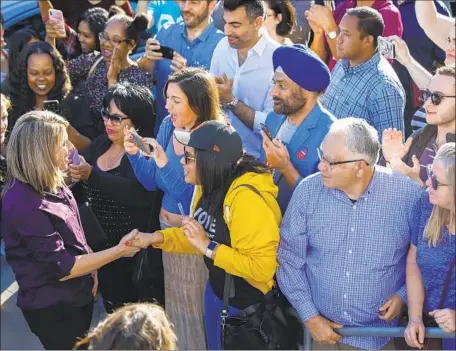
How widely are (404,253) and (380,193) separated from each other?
0.30 metres

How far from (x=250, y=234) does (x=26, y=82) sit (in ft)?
8.78

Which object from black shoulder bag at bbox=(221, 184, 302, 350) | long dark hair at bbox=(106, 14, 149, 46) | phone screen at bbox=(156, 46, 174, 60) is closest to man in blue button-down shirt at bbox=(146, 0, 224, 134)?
phone screen at bbox=(156, 46, 174, 60)

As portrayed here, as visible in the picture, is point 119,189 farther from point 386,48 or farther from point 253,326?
point 386,48

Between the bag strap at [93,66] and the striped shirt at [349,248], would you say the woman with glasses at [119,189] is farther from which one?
the striped shirt at [349,248]

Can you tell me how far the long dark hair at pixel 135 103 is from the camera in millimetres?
4598

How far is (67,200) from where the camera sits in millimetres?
3975

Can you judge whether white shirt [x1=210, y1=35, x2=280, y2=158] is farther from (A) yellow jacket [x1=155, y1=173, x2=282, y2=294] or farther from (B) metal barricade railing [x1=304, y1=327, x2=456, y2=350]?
(B) metal barricade railing [x1=304, y1=327, x2=456, y2=350]

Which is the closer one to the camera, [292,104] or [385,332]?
[385,332]

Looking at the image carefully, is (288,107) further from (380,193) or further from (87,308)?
(87,308)

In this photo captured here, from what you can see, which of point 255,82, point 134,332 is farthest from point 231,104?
point 134,332

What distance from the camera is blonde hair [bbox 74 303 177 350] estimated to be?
2465mm

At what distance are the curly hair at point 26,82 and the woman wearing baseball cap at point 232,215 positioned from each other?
2.01 m

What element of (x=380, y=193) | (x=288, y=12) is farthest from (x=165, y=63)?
(x=380, y=193)

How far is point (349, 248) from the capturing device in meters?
3.47
